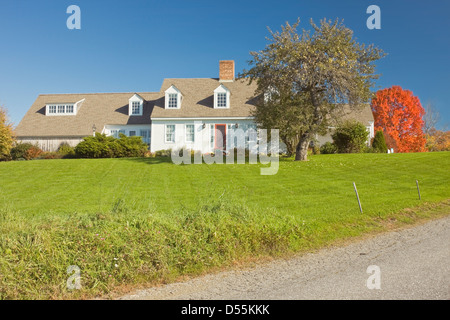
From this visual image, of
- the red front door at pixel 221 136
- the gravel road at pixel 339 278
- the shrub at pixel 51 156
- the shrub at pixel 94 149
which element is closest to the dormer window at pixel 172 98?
the red front door at pixel 221 136

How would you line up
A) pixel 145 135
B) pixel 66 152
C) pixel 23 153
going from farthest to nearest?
pixel 145 135 → pixel 66 152 → pixel 23 153

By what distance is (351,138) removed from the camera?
24.9 meters

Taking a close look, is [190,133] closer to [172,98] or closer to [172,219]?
[172,98]

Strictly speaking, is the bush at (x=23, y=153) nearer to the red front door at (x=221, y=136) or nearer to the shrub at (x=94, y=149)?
the shrub at (x=94, y=149)

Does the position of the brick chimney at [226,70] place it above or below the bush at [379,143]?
above

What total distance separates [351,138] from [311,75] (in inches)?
355

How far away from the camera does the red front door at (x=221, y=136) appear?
29938 mm

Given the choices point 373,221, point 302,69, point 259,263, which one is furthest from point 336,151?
point 259,263

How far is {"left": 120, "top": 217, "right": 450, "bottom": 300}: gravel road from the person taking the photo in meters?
4.81

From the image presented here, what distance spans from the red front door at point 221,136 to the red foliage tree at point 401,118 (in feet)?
78.5

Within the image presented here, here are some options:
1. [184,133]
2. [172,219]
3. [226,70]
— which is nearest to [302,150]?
[184,133]

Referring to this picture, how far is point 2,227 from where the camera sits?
21.1 ft

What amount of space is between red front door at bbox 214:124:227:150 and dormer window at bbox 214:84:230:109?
200 cm
